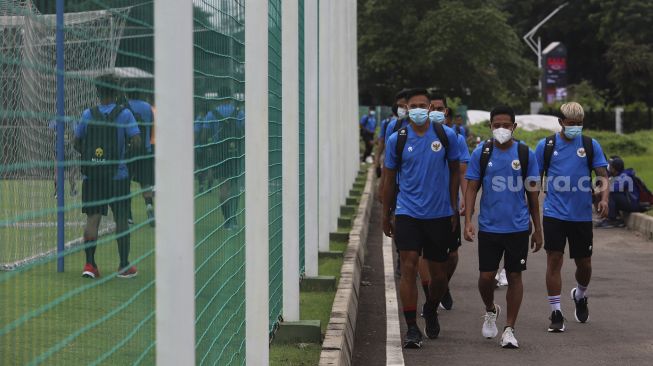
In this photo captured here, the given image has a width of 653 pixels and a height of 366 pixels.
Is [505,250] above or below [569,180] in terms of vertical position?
below

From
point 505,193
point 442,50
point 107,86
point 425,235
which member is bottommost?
point 425,235

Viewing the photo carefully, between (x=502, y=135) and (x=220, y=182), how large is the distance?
3.89m

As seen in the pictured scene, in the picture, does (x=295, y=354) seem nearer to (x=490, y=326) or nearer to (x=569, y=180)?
(x=490, y=326)

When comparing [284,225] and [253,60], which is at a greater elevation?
[253,60]

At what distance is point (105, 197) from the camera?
3434 millimetres

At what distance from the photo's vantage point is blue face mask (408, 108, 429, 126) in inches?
356

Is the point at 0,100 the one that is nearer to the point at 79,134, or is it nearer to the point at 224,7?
the point at 79,134

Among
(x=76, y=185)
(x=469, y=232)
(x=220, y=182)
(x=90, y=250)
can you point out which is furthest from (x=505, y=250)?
(x=76, y=185)

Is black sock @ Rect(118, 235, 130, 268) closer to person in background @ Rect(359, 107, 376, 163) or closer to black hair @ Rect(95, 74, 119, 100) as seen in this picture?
black hair @ Rect(95, 74, 119, 100)

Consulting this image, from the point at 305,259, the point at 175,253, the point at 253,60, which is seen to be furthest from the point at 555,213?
the point at 175,253

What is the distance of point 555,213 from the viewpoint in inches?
402

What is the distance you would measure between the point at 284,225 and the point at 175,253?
4735 mm

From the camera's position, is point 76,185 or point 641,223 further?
point 641,223

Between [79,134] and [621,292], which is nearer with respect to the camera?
[79,134]
